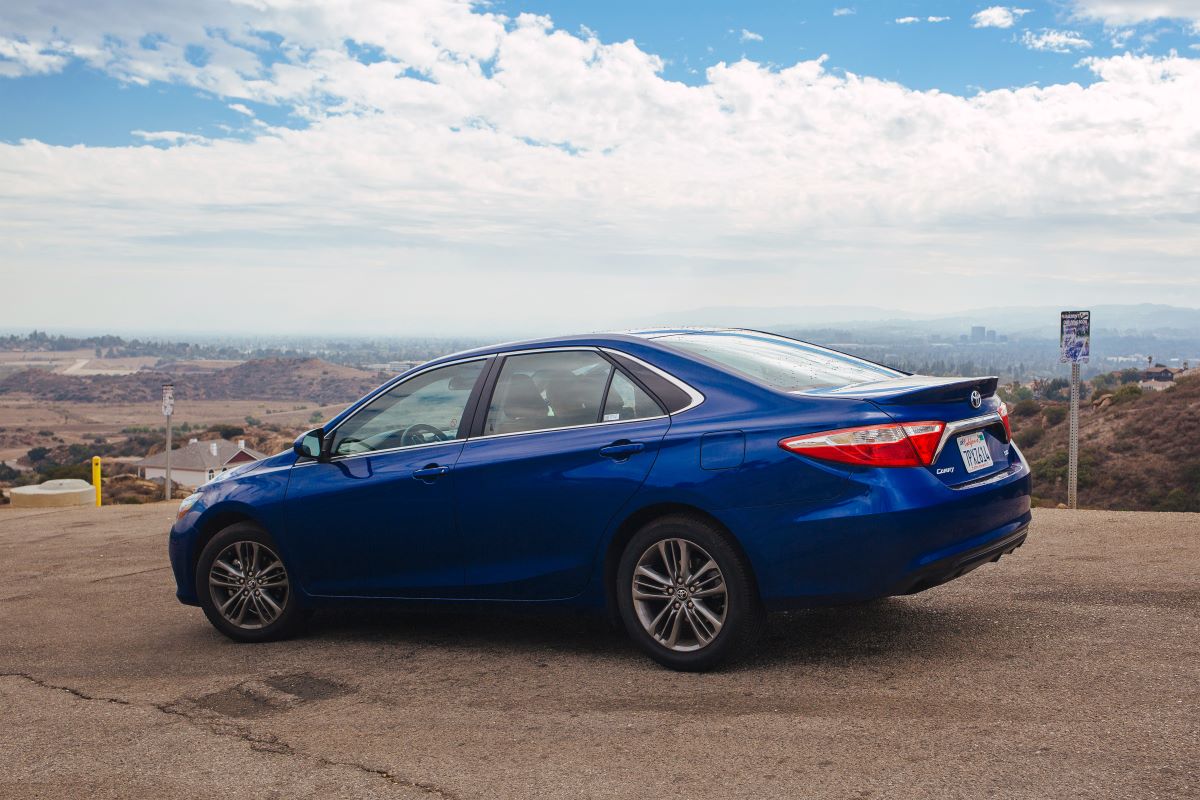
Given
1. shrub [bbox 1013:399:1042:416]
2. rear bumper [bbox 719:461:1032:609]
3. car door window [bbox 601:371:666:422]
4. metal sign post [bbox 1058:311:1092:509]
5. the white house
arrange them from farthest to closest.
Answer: the white house
shrub [bbox 1013:399:1042:416]
metal sign post [bbox 1058:311:1092:509]
car door window [bbox 601:371:666:422]
rear bumper [bbox 719:461:1032:609]

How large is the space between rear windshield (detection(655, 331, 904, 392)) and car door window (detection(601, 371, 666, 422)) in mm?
323

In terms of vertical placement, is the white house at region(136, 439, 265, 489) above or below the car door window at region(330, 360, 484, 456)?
below

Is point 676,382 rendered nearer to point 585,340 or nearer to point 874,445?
point 585,340

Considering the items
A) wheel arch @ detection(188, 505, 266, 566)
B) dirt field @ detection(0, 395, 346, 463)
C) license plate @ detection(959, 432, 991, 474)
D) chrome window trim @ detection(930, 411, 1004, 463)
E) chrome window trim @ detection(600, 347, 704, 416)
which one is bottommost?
dirt field @ detection(0, 395, 346, 463)

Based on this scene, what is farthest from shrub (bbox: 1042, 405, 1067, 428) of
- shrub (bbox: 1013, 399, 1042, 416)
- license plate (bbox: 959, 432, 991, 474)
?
license plate (bbox: 959, 432, 991, 474)

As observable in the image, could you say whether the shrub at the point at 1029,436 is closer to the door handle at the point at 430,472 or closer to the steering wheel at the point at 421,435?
the steering wheel at the point at 421,435

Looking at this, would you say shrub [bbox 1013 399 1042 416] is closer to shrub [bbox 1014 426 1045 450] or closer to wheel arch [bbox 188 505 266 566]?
shrub [bbox 1014 426 1045 450]

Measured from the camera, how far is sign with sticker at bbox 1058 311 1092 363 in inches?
558

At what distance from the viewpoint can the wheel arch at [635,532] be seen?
17.0ft

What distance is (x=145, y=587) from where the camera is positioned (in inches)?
358

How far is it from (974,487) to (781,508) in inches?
36.6

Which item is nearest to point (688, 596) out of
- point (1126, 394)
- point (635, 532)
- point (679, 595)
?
point (679, 595)

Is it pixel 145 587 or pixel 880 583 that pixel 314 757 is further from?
pixel 145 587

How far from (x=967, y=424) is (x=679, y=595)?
1.54 m
